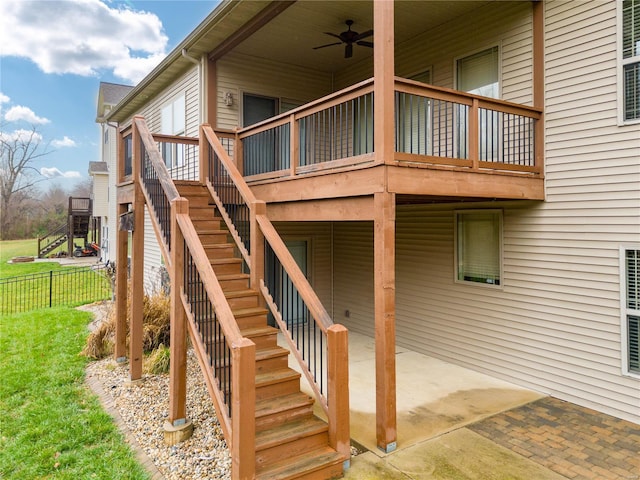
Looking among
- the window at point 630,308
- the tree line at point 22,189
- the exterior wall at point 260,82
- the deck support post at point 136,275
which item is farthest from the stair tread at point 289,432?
the tree line at point 22,189

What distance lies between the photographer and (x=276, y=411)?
12.8ft

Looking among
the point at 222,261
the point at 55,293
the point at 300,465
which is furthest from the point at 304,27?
the point at 55,293

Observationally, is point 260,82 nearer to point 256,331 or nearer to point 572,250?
point 256,331

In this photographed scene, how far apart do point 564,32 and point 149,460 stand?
702cm

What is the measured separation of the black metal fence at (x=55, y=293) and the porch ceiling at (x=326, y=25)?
724 centimetres

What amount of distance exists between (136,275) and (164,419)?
2.14 metres

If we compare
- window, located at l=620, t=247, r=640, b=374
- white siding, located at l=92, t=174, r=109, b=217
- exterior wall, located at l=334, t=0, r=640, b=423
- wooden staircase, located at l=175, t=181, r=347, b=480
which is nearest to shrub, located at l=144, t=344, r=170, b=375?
wooden staircase, located at l=175, t=181, r=347, b=480

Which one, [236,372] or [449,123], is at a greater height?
[449,123]

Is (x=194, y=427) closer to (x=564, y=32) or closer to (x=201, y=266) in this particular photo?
(x=201, y=266)

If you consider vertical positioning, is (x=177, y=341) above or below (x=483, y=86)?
below

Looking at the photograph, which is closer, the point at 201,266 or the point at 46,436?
the point at 201,266

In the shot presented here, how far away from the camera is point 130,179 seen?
22.0ft

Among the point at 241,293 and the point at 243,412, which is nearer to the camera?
the point at 243,412

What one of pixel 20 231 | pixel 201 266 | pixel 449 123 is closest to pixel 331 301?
pixel 449 123
